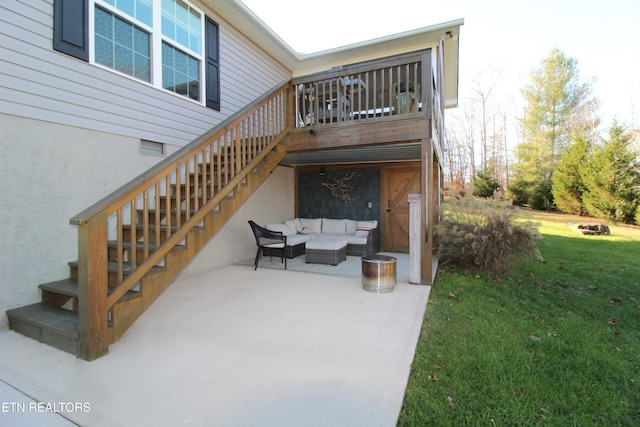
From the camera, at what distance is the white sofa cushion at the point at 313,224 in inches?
315

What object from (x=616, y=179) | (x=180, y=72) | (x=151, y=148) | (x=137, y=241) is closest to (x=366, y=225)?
(x=151, y=148)

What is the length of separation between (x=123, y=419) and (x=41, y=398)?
697 mm

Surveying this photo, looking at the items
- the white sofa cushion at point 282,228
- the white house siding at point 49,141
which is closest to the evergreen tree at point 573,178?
the white sofa cushion at point 282,228

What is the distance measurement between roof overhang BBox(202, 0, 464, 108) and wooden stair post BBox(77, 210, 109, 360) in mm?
4669

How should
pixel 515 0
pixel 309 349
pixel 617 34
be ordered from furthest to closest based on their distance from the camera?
pixel 617 34 → pixel 515 0 → pixel 309 349

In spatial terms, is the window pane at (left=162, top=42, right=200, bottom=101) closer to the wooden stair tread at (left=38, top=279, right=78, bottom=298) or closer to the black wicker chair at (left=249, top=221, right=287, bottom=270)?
the black wicker chair at (left=249, top=221, right=287, bottom=270)

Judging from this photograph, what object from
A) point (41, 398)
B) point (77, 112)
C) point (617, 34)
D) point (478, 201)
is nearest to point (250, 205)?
point (77, 112)

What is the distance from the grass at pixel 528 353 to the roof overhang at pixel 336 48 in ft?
16.6

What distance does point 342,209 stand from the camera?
27.3ft

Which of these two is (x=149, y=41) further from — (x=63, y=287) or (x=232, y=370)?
(x=232, y=370)

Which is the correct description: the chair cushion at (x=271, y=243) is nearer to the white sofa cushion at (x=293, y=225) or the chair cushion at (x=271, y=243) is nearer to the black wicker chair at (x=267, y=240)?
the black wicker chair at (x=267, y=240)

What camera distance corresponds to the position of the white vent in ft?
14.5

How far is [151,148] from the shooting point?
457 cm

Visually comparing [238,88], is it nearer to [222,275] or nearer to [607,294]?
[222,275]
